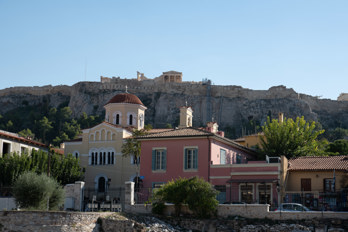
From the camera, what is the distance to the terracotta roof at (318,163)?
3597cm

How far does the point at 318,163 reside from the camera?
37.2m

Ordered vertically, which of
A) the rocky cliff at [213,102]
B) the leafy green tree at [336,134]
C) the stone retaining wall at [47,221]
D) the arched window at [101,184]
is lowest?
the stone retaining wall at [47,221]

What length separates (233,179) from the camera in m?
36.3

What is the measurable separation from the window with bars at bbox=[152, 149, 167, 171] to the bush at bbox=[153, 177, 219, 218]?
6644 mm

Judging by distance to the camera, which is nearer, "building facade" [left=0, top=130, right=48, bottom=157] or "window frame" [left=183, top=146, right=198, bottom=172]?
"window frame" [left=183, top=146, right=198, bottom=172]

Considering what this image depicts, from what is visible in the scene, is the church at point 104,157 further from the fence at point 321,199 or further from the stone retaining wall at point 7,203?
the fence at point 321,199

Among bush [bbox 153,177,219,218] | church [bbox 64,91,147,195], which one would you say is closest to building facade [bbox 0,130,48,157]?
church [bbox 64,91,147,195]

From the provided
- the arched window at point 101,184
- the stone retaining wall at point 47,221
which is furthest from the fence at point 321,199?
the arched window at point 101,184

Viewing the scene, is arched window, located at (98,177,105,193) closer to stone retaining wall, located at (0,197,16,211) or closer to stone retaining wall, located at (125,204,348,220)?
stone retaining wall, located at (0,197,16,211)

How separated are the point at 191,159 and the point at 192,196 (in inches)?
284

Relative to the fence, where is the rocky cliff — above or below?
above

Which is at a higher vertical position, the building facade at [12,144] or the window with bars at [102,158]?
the building facade at [12,144]

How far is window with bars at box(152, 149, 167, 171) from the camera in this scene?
38.2m

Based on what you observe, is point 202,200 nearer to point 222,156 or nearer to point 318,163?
point 222,156
